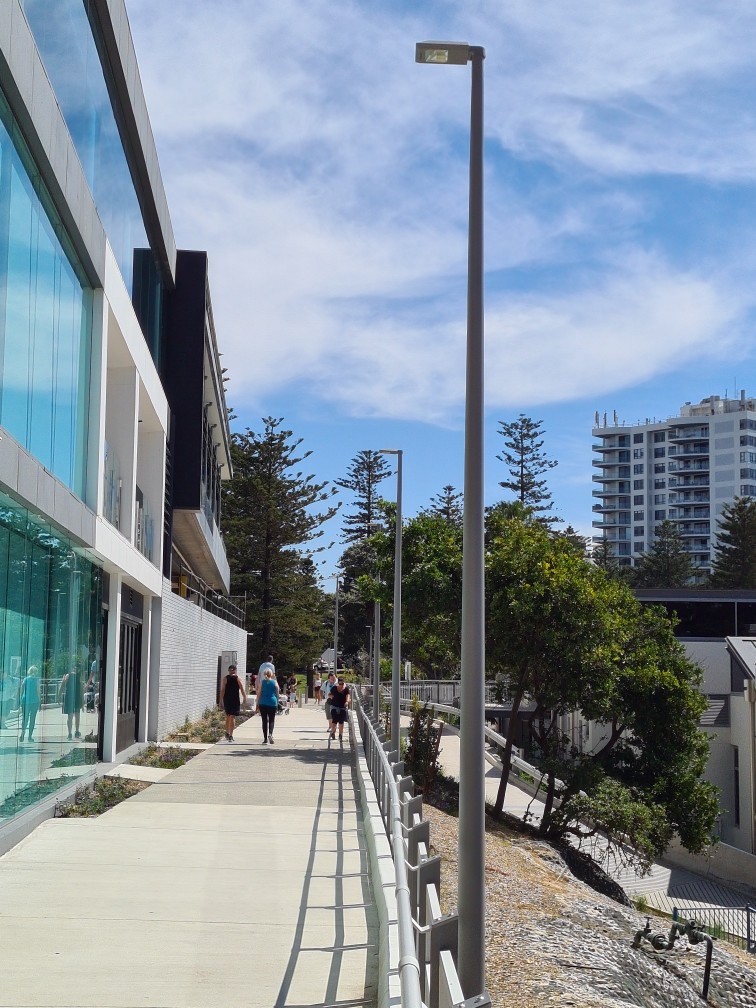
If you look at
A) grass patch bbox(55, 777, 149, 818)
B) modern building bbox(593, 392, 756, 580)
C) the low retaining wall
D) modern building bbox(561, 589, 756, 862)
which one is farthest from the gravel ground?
modern building bbox(593, 392, 756, 580)

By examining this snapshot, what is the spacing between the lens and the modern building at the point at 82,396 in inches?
467

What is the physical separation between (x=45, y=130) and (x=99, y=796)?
30.1 feet

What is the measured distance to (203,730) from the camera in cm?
3284

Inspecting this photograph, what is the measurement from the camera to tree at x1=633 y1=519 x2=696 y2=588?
102438 mm

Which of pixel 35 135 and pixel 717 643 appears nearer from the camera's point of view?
pixel 35 135

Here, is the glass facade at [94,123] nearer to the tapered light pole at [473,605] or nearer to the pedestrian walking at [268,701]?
the tapered light pole at [473,605]

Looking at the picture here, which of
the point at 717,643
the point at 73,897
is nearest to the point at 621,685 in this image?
the point at 73,897

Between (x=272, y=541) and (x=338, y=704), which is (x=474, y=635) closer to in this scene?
(x=338, y=704)

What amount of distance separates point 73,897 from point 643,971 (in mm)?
5324

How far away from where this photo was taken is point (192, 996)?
7.32 m

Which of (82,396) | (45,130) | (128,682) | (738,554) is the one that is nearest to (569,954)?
(45,130)

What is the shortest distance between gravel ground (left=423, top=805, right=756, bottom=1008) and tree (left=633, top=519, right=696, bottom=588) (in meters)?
87.2

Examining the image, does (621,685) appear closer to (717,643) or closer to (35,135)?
(35,135)

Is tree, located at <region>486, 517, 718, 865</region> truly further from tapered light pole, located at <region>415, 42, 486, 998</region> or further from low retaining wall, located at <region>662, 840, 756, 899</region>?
tapered light pole, located at <region>415, 42, 486, 998</region>
